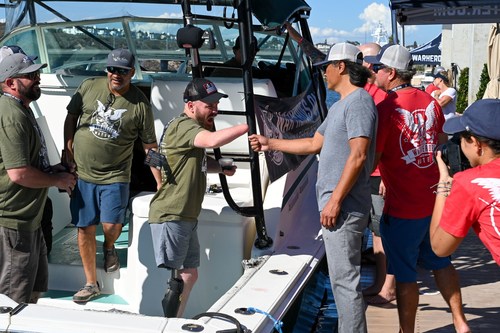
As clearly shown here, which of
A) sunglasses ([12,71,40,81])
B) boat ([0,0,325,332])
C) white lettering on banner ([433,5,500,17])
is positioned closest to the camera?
boat ([0,0,325,332])

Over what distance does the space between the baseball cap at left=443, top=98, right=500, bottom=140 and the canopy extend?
30679 mm

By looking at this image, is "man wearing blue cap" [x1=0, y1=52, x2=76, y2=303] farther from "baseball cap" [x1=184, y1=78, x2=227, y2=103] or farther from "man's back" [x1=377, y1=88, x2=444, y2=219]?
"man's back" [x1=377, y1=88, x2=444, y2=219]

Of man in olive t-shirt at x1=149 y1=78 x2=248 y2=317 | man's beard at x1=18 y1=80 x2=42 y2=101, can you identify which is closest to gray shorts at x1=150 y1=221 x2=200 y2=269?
man in olive t-shirt at x1=149 y1=78 x2=248 y2=317

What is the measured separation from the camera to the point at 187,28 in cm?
371

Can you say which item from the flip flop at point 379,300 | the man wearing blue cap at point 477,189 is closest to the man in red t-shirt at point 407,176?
the flip flop at point 379,300

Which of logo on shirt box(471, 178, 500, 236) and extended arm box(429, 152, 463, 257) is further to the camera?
extended arm box(429, 152, 463, 257)

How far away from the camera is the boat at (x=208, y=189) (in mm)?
3291

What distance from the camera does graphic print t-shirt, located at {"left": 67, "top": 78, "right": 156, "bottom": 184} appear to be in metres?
4.50

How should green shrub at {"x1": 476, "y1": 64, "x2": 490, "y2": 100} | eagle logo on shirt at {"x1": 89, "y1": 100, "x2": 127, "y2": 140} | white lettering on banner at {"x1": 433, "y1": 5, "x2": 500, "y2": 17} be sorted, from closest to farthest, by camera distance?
eagle logo on shirt at {"x1": 89, "y1": 100, "x2": 127, "y2": 140} < white lettering on banner at {"x1": 433, "y1": 5, "x2": 500, "y2": 17} < green shrub at {"x1": 476, "y1": 64, "x2": 490, "y2": 100}

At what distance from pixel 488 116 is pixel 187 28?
5.28 ft

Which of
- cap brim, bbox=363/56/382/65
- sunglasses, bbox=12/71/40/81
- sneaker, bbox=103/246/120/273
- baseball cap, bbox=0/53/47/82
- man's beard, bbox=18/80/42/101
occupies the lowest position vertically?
sneaker, bbox=103/246/120/273

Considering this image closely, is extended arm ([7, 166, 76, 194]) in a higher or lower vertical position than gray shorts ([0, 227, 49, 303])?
higher

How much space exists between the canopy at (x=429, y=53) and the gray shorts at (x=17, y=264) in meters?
30.4

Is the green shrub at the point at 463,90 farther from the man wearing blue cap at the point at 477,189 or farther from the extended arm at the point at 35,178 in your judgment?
the man wearing blue cap at the point at 477,189
